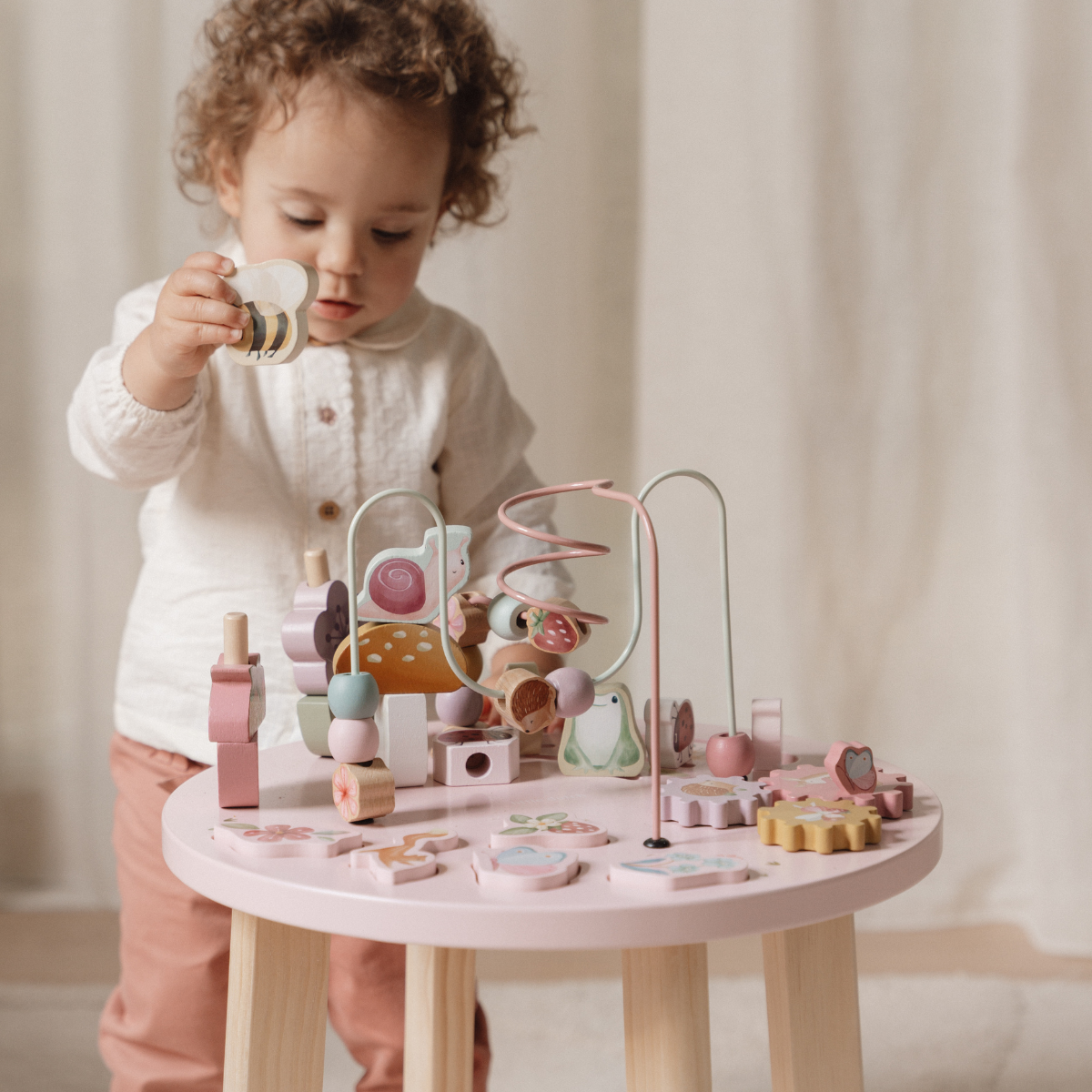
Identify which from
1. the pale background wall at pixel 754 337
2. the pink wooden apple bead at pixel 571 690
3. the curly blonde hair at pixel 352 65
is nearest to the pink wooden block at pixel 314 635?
the pink wooden apple bead at pixel 571 690

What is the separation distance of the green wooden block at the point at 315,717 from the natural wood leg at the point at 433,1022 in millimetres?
125

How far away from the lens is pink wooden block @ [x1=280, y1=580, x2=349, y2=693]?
0.68 metres

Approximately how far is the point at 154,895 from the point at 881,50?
3.63 feet

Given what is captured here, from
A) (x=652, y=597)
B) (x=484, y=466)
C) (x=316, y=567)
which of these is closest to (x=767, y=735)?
(x=652, y=597)

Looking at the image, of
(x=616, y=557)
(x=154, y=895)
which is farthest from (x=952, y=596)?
(x=154, y=895)

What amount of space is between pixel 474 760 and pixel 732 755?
0.13 m

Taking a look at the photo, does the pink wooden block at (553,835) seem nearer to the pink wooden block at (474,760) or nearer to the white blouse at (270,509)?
the pink wooden block at (474,760)

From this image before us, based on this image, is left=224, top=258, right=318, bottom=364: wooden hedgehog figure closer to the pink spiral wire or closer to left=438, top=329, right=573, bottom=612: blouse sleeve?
the pink spiral wire

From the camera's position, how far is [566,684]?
0.67m

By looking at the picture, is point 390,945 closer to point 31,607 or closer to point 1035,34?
point 31,607

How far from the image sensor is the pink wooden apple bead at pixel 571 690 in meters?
0.67

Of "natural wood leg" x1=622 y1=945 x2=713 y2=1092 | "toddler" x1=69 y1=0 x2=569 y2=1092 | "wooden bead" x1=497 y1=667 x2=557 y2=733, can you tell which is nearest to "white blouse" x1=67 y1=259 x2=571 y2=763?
"toddler" x1=69 y1=0 x2=569 y2=1092

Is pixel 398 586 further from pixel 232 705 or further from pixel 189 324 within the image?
pixel 189 324

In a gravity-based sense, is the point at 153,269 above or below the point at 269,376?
above
